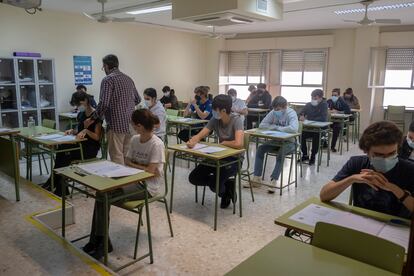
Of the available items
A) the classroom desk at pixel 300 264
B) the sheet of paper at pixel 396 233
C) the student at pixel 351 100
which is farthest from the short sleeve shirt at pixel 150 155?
the student at pixel 351 100

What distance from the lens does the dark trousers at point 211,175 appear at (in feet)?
11.0

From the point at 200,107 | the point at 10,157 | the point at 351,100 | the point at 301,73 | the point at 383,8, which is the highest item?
the point at 383,8

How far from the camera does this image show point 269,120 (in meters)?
4.83

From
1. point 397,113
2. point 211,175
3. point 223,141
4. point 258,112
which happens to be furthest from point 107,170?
point 397,113

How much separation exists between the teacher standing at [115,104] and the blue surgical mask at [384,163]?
2521 mm

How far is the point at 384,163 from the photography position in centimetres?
185

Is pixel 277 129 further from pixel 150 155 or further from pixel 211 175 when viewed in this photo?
pixel 150 155

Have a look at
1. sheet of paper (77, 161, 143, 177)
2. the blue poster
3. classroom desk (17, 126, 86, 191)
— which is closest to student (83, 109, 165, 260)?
sheet of paper (77, 161, 143, 177)

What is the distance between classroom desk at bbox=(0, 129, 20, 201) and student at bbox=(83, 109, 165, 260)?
4.12 feet

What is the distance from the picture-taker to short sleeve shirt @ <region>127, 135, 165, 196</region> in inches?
105

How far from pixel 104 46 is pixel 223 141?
16.7 feet

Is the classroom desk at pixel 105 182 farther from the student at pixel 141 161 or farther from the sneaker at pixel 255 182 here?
the sneaker at pixel 255 182

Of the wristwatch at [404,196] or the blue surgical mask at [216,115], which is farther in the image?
the blue surgical mask at [216,115]

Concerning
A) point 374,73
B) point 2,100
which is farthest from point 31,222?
point 374,73
